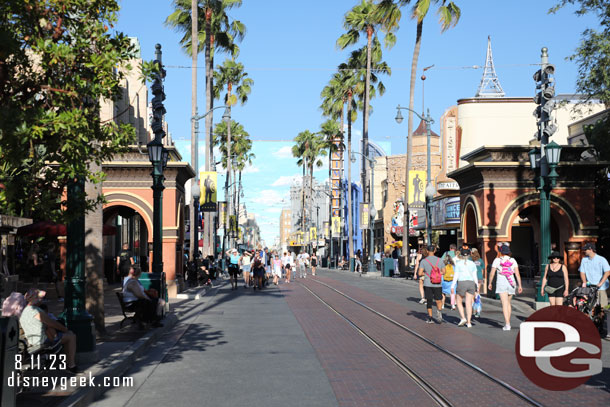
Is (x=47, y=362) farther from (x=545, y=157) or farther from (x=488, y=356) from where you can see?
(x=545, y=157)

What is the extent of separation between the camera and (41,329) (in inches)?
389

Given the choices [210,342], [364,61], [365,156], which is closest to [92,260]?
[210,342]

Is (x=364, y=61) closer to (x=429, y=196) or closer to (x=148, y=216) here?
(x=429, y=196)

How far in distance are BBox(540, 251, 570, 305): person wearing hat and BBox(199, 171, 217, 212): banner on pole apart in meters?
23.3

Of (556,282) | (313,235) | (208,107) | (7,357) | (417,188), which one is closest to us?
(7,357)

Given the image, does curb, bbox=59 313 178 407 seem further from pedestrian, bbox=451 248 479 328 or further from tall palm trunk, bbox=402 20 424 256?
tall palm trunk, bbox=402 20 424 256

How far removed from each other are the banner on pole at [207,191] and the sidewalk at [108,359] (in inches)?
614

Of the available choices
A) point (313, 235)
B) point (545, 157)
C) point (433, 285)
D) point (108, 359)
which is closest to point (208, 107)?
point (545, 157)

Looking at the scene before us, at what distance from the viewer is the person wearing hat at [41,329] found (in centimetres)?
980

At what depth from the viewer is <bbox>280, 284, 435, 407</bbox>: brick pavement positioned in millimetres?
9352

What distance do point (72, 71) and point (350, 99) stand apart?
58.5m

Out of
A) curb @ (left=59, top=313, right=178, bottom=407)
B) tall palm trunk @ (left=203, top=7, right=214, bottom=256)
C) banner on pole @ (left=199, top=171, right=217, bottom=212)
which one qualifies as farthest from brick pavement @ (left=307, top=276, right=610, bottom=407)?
tall palm trunk @ (left=203, top=7, right=214, bottom=256)

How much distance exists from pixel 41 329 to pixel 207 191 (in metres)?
28.5

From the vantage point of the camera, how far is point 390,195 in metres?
82.4
